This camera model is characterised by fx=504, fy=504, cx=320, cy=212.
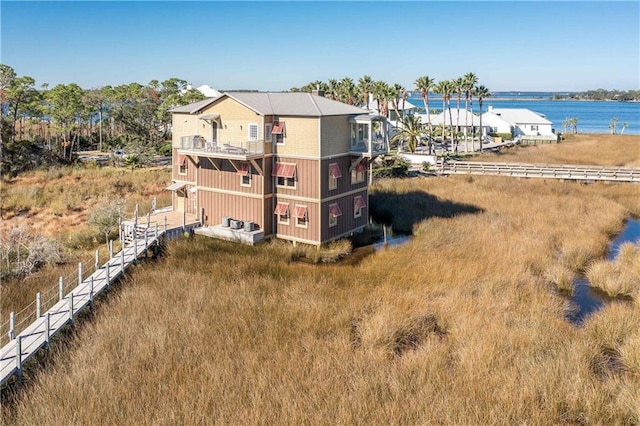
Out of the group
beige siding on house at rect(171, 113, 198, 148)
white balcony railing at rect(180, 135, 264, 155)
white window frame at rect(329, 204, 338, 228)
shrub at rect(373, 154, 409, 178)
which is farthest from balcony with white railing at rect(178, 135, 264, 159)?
shrub at rect(373, 154, 409, 178)

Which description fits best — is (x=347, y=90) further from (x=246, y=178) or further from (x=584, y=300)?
(x=584, y=300)

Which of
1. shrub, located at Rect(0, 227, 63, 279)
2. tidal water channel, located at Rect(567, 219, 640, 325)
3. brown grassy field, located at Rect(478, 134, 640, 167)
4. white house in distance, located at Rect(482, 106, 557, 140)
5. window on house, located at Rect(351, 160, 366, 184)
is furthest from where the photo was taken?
white house in distance, located at Rect(482, 106, 557, 140)

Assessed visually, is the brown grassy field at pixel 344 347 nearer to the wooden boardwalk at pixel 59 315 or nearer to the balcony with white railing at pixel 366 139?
the wooden boardwalk at pixel 59 315

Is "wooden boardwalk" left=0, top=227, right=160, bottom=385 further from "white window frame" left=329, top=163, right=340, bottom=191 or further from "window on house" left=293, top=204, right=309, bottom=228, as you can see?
"white window frame" left=329, top=163, right=340, bottom=191

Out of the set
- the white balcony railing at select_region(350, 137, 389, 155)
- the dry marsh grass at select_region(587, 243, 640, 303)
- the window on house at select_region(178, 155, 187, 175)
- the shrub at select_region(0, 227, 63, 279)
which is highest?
the white balcony railing at select_region(350, 137, 389, 155)

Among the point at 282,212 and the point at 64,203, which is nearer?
the point at 282,212

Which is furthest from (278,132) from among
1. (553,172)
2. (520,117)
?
(520,117)

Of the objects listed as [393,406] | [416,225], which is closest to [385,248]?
[416,225]
